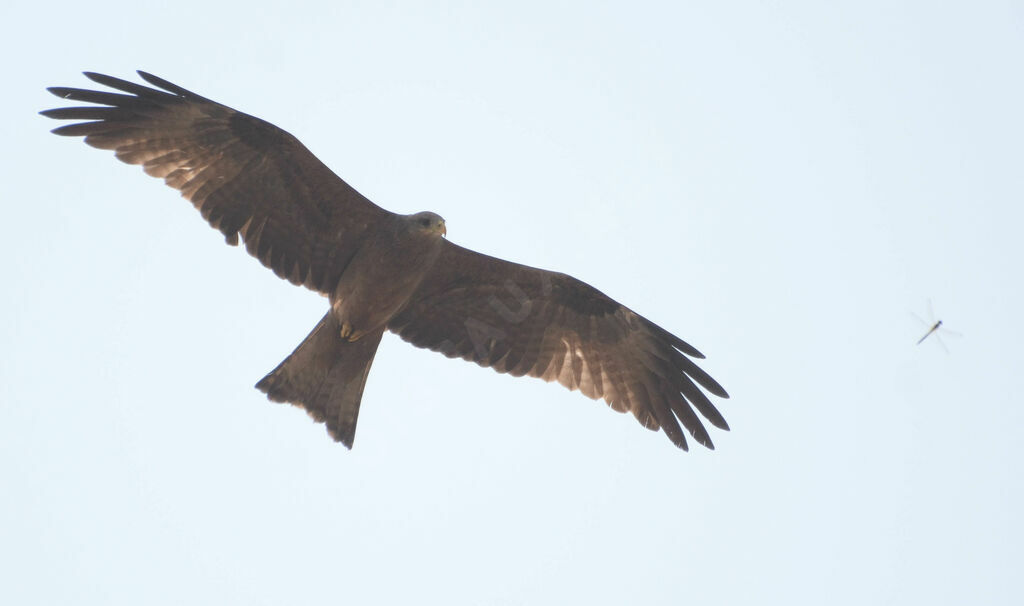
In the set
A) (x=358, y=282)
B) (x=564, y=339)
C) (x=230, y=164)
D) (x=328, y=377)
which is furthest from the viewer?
(x=564, y=339)

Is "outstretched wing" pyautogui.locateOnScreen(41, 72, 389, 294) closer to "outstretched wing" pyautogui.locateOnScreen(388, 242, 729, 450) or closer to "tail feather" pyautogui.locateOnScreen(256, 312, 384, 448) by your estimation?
"tail feather" pyautogui.locateOnScreen(256, 312, 384, 448)

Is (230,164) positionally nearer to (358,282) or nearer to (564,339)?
(358,282)

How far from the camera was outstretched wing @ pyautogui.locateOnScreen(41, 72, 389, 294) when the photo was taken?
9.80 meters

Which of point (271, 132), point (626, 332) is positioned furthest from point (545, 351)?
point (271, 132)

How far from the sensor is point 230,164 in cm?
1005

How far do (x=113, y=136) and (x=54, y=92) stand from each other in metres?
0.57

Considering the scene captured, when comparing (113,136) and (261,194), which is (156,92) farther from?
(261,194)

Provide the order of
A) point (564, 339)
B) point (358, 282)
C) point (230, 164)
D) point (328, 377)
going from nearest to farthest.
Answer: point (230, 164), point (358, 282), point (328, 377), point (564, 339)

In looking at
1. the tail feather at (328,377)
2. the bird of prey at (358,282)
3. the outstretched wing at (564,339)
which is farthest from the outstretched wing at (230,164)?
the outstretched wing at (564,339)

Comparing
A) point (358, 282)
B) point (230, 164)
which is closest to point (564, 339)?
point (358, 282)

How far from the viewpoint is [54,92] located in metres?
9.49

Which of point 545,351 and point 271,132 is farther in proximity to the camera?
point 545,351

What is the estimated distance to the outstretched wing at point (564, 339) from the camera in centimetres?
1089

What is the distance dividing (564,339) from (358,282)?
2.19 m
